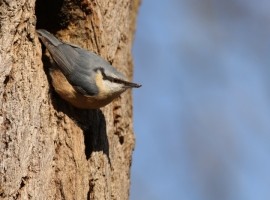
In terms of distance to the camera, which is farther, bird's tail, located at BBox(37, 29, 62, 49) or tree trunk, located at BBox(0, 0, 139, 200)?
→ bird's tail, located at BBox(37, 29, 62, 49)

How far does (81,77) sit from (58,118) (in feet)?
0.89

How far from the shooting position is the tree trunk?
9.81ft

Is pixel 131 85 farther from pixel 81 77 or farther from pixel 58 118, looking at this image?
pixel 58 118

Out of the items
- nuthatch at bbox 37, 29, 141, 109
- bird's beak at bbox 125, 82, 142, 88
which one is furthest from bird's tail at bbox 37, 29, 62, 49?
bird's beak at bbox 125, 82, 142, 88

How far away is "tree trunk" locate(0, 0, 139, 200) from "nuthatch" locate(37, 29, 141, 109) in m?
0.07

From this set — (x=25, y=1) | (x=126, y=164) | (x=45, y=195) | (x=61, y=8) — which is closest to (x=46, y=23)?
(x=61, y=8)

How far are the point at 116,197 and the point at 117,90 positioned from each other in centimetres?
58

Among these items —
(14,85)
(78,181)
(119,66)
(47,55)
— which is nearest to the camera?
(14,85)

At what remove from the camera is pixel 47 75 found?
351 centimetres

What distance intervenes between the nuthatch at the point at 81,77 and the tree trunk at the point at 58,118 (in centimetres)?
7

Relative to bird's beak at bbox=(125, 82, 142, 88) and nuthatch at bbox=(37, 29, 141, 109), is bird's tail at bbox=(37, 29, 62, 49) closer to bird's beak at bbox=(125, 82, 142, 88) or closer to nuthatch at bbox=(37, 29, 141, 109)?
nuthatch at bbox=(37, 29, 141, 109)

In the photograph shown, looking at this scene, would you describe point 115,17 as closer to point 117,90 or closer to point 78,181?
point 117,90

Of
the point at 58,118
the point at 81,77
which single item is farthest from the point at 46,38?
the point at 58,118

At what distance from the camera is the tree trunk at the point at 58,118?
118 inches
